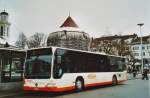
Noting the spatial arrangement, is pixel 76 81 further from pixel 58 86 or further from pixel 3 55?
pixel 3 55

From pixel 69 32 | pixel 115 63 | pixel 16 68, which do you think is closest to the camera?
pixel 16 68

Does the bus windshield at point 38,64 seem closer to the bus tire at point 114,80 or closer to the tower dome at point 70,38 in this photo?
the bus tire at point 114,80

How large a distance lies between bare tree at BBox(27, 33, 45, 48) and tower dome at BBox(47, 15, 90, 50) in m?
1.80

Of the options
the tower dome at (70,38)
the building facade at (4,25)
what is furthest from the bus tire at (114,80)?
the building facade at (4,25)

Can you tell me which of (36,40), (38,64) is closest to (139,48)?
(36,40)

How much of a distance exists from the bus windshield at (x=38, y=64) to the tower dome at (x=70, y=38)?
165 feet

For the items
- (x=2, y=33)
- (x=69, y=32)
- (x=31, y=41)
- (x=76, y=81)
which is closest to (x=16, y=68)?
(x=76, y=81)

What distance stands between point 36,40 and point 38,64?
50660 mm

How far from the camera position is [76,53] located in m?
18.0

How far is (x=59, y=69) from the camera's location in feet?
52.4

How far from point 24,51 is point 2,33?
213 ft

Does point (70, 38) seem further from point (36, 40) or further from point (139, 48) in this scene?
point (139, 48)

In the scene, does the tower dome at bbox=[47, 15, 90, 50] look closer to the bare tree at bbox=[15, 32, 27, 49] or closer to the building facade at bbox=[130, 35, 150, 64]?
the bare tree at bbox=[15, 32, 27, 49]

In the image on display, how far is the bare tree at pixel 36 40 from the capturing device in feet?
209
